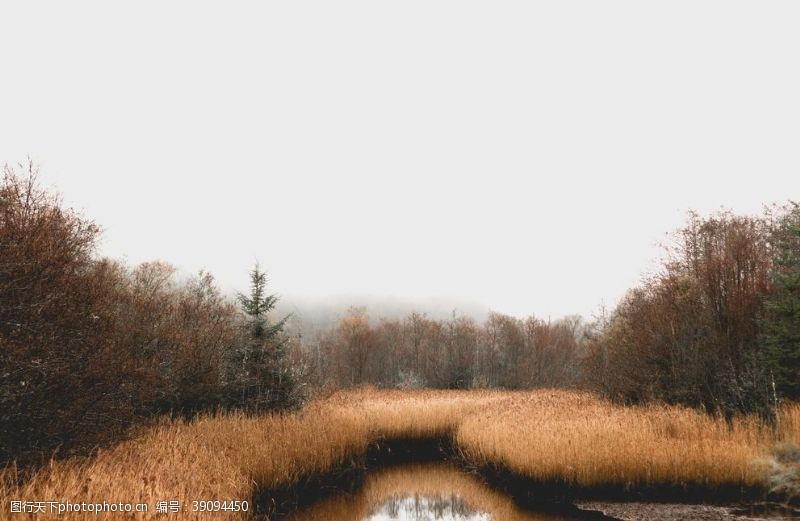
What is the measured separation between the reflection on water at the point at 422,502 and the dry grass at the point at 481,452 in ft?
2.33

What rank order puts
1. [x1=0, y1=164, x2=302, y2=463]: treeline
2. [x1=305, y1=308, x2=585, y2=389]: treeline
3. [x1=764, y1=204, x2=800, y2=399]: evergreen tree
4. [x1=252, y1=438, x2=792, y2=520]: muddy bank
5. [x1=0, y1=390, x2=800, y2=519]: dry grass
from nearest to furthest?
[x1=0, y1=164, x2=302, y2=463]: treeline < [x1=0, y1=390, x2=800, y2=519]: dry grass < [x1=252, y1=438, x2=792, y2=520]: muddy bank < [x1=764, y1=204, x2=800, y2=399]: evergreen tree < [x1=305, y1=308, x2=585, y2=389]: treeline

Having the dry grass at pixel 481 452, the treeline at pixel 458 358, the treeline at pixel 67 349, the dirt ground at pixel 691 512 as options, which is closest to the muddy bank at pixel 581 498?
the dirt ground at pixel 691 512

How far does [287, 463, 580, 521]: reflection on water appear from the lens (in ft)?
28.8

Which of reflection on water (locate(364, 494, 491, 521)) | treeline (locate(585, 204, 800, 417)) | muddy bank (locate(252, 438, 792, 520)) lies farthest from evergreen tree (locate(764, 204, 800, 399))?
reflection on water (locate(364, 494, 491, 521))

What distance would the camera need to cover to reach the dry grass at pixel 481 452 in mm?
6414

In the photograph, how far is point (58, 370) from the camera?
19.3 feet

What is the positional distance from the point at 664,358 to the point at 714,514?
7.91 meters

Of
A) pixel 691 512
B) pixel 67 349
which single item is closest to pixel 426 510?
pixel 691 512

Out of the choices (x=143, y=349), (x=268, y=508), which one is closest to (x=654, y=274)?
(x=268, y=508)

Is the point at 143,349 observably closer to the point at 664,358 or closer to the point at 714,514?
the point at 714,514

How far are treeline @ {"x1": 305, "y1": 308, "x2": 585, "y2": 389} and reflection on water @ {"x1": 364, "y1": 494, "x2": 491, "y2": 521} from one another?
2097cm

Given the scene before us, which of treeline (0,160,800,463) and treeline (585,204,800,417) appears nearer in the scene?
treeline (0,160,800,463)

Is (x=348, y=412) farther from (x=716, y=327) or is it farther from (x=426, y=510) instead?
(x=716, y=327)

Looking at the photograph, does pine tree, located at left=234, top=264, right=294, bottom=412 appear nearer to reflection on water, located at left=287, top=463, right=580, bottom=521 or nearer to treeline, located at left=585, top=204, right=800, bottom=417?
reflection on water, located at left=287, top=463, right=580, bottom=521
